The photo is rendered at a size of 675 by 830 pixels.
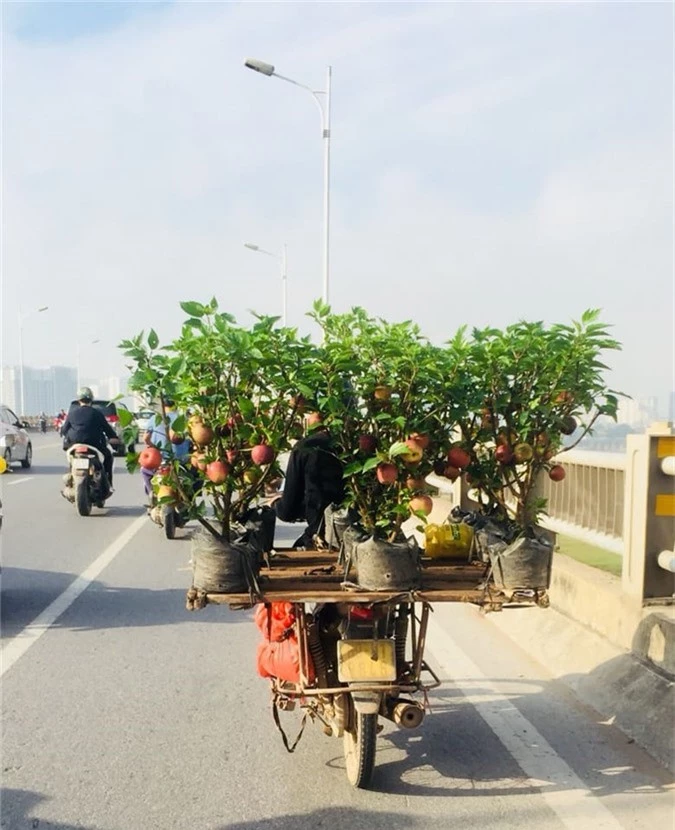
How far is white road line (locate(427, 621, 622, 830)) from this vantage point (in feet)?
11.5

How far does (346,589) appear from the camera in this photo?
3.60 metres

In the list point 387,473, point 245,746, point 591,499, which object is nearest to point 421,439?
point 387,473

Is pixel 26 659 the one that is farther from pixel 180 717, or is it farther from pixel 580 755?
pixel 580 755

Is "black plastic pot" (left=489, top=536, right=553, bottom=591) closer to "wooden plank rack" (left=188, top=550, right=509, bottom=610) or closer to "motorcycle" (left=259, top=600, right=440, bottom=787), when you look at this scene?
"wooden plank rack" (left=188, top=550, right=509, bottom=610)

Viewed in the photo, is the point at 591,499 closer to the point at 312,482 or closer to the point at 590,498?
the point at 590,498

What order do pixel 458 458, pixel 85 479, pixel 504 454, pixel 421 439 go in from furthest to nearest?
1. pixel 85 479
2. pixel 504 454
3. pixel 458 458
4. pixel 421 439

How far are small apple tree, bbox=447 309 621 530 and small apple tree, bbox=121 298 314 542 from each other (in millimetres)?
708

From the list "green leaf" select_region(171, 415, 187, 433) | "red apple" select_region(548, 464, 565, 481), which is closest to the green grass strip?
"red apple" select_region(548, 464, 565, 481)

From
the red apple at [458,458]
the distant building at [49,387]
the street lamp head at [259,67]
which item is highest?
the street lamp head at [259,67]

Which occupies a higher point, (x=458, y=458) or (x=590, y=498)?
(x=458, y=458)

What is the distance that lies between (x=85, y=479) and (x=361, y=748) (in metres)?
9.57

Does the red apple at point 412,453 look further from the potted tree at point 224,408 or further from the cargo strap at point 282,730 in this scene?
the cargo strap at point 282,730

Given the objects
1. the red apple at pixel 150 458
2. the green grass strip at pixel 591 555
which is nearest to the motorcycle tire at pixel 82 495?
the green grass strip at pixel 591 555

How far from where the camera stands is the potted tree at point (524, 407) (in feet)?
11.9
